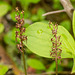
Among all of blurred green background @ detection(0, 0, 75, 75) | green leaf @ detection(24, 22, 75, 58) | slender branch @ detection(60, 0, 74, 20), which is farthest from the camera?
blurred green background @ detection(0, 0, 75, 75)

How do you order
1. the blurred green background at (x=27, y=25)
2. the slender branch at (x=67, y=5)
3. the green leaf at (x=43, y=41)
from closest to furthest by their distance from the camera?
the green leaf at (x=43, y=41), the slender branch at (x=67, y=5), the blurred green background at (x=27, y=25)

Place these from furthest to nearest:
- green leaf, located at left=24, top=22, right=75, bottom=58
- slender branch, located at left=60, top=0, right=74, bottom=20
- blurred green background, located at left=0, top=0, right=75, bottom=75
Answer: blurred green background, located at left=0, top=0, right=75, bottom=75, slender branch, located at left=60, top=0, right=74, bottom=20, green leaf, located at left=24, top=22, right=75, bottom=58

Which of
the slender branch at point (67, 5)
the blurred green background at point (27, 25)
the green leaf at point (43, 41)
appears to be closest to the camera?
the green leaf at point (43, 41)

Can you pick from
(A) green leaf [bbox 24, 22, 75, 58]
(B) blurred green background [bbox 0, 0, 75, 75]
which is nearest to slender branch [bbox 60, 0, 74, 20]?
(A) green leaf [bbox 24, 22, 75, 58]

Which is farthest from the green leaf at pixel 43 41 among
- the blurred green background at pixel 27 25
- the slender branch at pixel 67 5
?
the blurred green background at pixel 27 25

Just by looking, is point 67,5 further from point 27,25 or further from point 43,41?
point 27,25

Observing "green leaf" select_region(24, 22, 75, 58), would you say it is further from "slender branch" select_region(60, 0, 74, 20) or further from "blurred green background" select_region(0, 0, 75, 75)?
"blurred green background" select_region(0, 0, 75, 75)

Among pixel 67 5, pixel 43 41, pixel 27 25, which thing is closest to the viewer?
pixel 43 41

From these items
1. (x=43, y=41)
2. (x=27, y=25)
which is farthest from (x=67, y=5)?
(x=27, y=25)

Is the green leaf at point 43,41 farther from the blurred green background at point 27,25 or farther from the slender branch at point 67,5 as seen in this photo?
the blurred green background at point 27,25
